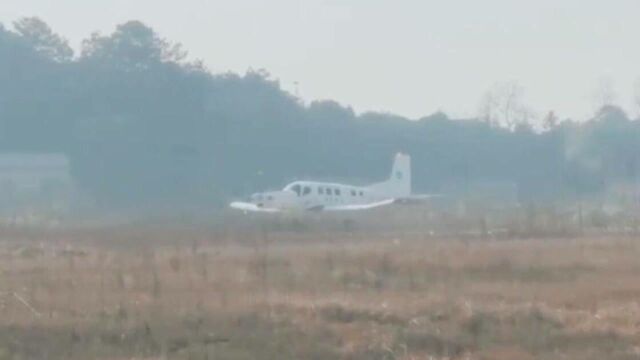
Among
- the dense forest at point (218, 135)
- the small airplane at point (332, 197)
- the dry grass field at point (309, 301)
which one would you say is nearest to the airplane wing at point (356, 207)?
the small airplane at point (332, 197)

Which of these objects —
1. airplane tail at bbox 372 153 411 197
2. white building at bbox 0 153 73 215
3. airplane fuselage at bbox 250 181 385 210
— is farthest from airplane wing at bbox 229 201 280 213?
airplane tail at bbox 372 153 411 197

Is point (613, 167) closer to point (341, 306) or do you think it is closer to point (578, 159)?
point (578, 159)

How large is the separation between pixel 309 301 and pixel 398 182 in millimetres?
50925

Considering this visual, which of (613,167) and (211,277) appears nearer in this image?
(211,277)

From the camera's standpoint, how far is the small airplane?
66.8m

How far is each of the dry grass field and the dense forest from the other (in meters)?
20.9

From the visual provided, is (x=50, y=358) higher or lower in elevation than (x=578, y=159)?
lower

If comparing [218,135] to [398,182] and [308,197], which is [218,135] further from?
[308,197]

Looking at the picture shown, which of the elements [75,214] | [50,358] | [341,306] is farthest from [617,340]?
[75,214]

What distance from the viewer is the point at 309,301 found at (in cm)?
2633

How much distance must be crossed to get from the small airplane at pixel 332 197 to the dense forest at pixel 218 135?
5.76 ft

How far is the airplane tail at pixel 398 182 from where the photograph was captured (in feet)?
251

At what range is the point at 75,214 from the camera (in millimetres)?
48750

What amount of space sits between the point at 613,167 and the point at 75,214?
1681 inches
